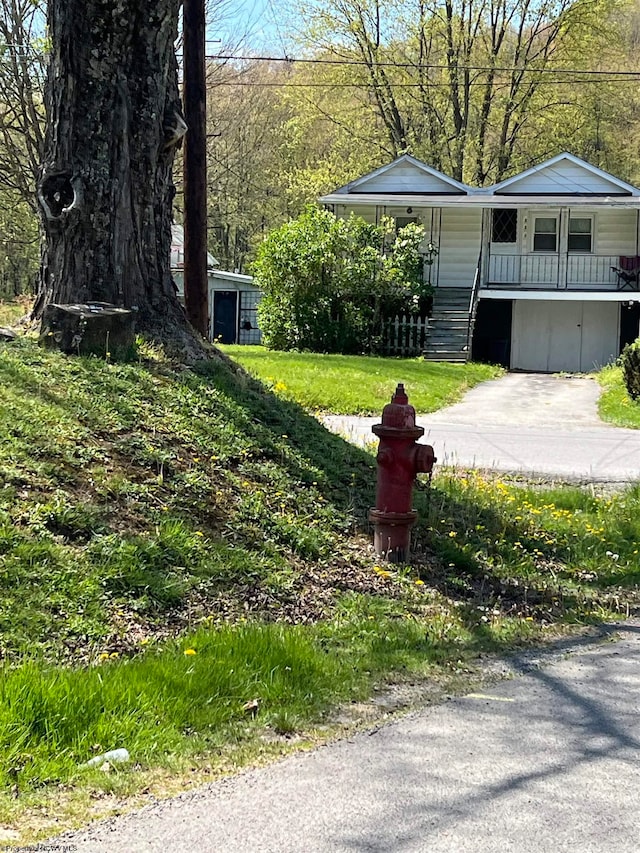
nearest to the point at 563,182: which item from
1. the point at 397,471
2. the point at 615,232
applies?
the point at 615,232

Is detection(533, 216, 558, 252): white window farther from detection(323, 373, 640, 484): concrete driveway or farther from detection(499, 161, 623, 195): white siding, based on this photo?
detection(323, 373, 640, 484): concrete driveway

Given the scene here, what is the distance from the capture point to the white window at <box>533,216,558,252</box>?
31.1 m

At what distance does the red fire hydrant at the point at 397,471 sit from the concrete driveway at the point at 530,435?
12.6ft

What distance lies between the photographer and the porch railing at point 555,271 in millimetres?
30297

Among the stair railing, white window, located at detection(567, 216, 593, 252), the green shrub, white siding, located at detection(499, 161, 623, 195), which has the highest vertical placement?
white siding, located at detection(499, 161, 623, 195)

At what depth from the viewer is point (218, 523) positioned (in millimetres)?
5734

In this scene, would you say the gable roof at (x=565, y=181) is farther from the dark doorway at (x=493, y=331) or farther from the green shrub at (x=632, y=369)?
the green shrub at (x=632, y=369)

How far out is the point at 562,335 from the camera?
30.7 meters

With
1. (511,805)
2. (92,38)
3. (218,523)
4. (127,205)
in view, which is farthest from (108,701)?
(92,38)

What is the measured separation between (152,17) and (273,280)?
1815 cm

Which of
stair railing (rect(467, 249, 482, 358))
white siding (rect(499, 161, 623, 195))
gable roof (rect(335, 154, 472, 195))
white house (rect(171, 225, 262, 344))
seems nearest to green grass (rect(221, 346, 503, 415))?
stair railing (rect(467, 249, 482, 358))

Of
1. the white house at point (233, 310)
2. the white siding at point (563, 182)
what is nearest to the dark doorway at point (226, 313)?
the white house at point (233, 310)

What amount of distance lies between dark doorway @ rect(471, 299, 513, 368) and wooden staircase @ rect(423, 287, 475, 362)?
4.79 ft

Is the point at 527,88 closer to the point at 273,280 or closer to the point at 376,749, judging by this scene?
the point at 273,280
